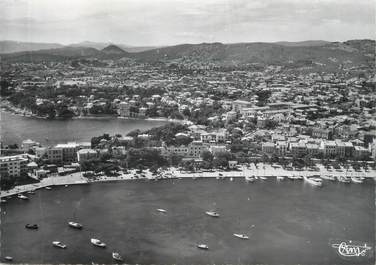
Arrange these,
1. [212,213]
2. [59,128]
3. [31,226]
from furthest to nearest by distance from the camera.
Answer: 1. [59,128]
2. [212,213]
3. [31,226]

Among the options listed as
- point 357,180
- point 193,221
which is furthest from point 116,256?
point 357,180

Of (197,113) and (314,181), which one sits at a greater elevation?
(197,113)

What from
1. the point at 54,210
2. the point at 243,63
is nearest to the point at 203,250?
the point at 54,210

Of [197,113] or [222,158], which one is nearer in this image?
[222,158]

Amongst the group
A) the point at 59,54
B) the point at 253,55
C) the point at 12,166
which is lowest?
the point at 12,166

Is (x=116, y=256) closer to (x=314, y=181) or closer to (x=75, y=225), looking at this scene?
(x=75, y=225)

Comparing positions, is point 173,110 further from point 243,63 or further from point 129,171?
point 129,171

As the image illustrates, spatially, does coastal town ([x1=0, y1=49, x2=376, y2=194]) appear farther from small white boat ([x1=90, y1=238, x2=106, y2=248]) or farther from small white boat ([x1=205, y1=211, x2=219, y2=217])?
small white boat ([x1=90, y1=238, x2=106, y2=248])
